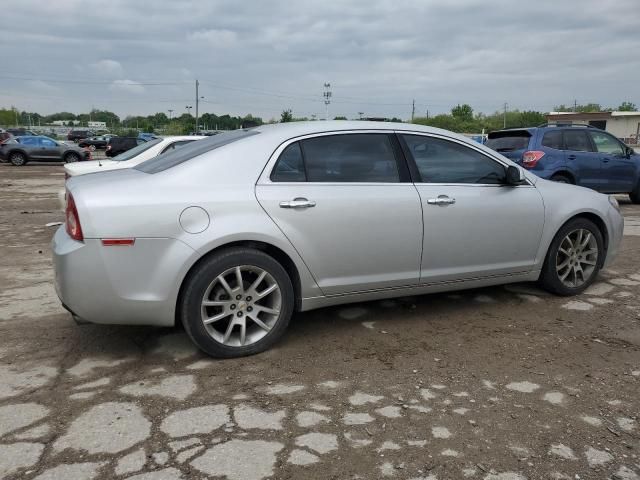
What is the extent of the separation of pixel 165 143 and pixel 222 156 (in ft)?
19.9

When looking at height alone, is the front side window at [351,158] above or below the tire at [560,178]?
above

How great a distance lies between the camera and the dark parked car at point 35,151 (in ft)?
84.7

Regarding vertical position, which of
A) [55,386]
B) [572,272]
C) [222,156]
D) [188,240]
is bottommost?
[55,386]

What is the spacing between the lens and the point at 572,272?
4941 millimetres

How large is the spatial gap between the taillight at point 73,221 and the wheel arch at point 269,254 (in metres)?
0.67

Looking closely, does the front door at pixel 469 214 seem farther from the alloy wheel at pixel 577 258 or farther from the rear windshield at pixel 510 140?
the rear windshield at pixel 510 140

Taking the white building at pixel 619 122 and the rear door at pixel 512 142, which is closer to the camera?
the rear door at pixel 512 142

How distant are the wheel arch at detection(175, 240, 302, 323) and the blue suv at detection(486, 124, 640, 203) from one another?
293 inches

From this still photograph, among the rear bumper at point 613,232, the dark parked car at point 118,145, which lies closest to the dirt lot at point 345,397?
the rear bumper at point 613,232

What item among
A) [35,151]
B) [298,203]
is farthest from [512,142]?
[35,151]

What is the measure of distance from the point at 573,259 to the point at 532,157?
558 cm

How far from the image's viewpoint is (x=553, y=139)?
33.8ft

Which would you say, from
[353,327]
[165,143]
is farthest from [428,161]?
[165,143]

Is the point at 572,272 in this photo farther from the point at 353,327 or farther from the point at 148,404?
the point at 148,404
